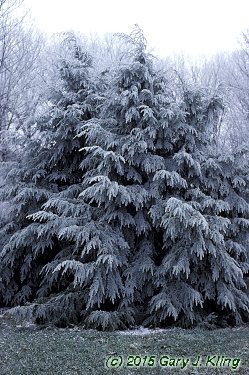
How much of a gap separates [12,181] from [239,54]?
11.9m

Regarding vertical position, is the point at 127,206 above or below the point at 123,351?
above

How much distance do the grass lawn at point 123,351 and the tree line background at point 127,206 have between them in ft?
1.48

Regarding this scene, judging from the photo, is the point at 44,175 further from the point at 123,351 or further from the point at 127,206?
the point at 123,351

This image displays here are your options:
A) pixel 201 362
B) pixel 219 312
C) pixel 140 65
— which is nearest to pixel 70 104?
pixel 140 65

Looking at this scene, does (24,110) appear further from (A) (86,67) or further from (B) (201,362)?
(B) (201,362)

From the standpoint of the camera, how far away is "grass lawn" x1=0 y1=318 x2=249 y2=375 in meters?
4.54

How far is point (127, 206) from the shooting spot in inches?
281

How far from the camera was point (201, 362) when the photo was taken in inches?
188

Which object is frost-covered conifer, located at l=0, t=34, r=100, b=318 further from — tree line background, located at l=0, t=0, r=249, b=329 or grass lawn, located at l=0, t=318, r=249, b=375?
grass lawn, located at l=0, t=318, r=249, b=375

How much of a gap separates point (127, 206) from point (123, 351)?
2.73 meters

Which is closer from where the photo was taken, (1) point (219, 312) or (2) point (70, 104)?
(1) point (219, 312)

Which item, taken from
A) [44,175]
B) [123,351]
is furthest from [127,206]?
[123,351]

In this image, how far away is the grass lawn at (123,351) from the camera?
454 cm

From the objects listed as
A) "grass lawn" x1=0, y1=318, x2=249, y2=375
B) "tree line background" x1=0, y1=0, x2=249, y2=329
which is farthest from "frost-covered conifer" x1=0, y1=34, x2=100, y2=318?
"grass lawn" x1=0, y1=318, x2=249, y2=375
